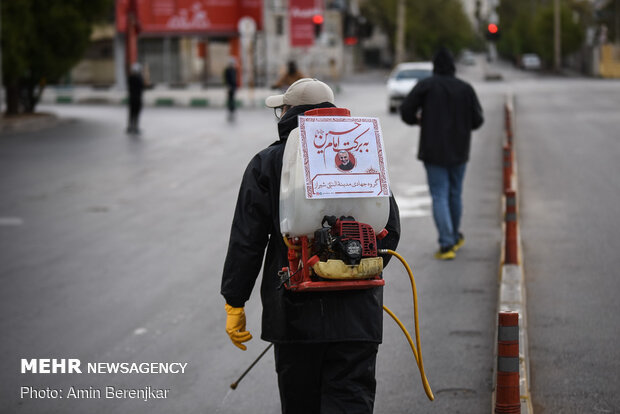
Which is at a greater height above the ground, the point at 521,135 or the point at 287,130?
the point at 287,130

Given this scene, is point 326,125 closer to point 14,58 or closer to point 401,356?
point 401,356

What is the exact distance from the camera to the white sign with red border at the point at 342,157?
3613 millimetres

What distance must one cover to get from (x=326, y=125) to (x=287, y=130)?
260mm

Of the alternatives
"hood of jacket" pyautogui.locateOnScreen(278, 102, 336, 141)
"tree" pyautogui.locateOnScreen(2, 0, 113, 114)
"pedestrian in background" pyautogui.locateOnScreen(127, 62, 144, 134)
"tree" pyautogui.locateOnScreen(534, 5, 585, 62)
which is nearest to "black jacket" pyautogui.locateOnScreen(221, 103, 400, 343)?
"hood of jacket" pyautogui.locateOnScreen(278, 102, 336, 141)

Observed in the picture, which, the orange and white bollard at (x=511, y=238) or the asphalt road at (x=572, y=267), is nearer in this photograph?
the asphalt road at (x=572, y=267)

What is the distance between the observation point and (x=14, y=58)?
23.1 meters

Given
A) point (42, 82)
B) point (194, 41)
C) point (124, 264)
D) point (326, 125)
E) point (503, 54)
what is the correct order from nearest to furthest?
point (326, 125)
point (124, 264)
point (42, 82)
point (194, 41)
point (503, 54)

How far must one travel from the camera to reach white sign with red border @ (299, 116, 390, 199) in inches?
142

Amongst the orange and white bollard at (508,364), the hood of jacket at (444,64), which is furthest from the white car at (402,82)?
the orange and white bollard at (508,364)

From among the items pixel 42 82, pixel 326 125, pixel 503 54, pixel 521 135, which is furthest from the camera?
pixel 503 54

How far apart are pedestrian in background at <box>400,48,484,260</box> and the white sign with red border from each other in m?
4.90

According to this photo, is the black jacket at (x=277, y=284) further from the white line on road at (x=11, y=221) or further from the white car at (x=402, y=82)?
the white car at (x=402, y=82)

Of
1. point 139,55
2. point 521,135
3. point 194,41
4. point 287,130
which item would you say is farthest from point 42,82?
point 194,41
